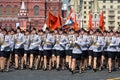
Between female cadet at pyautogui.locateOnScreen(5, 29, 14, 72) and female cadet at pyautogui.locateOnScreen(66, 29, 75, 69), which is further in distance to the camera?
female cadet at pyautogui.locateOnScreen(5, 29, 14, 72)

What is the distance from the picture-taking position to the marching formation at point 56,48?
19.9m

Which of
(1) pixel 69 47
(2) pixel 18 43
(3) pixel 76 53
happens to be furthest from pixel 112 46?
(2) pixel 18 43

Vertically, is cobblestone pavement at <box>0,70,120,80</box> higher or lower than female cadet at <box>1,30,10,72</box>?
lower

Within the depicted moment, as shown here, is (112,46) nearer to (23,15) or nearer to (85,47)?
(85,47)

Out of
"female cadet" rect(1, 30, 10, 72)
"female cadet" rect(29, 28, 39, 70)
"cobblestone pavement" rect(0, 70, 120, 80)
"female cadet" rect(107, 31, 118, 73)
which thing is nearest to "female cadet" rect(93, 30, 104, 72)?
"female cadet" rect(107, 31, 118, 73)

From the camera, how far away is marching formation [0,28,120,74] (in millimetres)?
19906

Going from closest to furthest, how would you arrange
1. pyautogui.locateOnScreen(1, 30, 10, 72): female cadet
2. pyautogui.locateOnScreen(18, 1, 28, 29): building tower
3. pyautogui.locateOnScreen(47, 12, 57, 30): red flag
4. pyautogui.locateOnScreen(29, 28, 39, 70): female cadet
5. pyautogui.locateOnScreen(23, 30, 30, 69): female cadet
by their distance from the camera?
pyautogui.locateOnScreen(1, 30, 10, 72): female cadet, pyautogui.locateOnScreen(29, 28, 39, 70): female cadet, pyautogui.locateOnScreen(23, 30, 30, 69): female cadet, pyautogui.locateOnScreen(47, 12, 57, 30): red flag, pyautogui.locateOnScreen(18, 1, 28, 29): building tower

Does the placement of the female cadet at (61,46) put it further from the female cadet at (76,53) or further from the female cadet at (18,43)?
the female cadet at (18,43)

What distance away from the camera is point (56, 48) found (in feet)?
66.6

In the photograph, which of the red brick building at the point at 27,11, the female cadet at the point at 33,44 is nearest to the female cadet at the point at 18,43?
the female cadet at the point at 33,44

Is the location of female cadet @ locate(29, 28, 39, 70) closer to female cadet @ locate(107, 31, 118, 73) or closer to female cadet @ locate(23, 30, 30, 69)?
female cadet @ locate(23, 30, 30, 69)

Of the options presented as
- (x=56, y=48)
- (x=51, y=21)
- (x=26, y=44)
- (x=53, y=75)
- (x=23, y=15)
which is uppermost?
(x=51, y=21)

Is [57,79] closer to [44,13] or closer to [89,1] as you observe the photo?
[44,13]

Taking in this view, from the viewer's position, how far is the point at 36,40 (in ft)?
67.1
